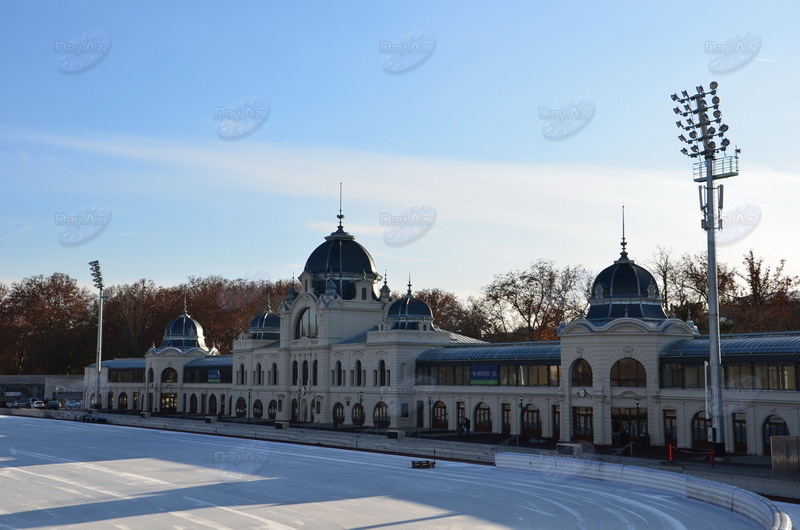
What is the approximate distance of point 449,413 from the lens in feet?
235

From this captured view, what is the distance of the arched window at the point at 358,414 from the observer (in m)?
78.7

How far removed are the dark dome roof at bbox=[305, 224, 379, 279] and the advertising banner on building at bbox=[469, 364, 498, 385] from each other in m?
21.0

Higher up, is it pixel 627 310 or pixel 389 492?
Answer: pixel 627 310

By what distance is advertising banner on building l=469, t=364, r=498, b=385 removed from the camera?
68.1 metres

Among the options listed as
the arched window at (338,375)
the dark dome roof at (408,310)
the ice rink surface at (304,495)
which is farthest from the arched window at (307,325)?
the ice rink surface at (304,495)

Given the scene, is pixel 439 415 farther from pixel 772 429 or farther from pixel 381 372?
pixel 772 429

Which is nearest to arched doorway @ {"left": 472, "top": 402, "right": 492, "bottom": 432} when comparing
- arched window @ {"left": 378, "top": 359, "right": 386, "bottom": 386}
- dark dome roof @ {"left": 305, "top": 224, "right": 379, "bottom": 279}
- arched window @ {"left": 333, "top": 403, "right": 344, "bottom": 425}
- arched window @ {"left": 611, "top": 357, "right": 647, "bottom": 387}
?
arched window @ {"left": 378, "top": 359, "right": 386, "bottom": 386}

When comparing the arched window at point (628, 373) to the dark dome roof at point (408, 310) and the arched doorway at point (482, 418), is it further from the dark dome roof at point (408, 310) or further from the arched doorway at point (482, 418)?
the dark dome roof at point (408, 310)

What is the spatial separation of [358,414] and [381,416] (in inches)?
144

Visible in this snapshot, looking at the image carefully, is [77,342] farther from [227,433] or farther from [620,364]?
[620,364]

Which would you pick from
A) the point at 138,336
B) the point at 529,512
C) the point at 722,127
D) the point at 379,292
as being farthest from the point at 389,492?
the point at 138,336

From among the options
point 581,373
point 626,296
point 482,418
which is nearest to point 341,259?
point 482,418

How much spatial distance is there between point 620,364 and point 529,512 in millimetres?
27163

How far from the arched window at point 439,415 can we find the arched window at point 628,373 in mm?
19474
